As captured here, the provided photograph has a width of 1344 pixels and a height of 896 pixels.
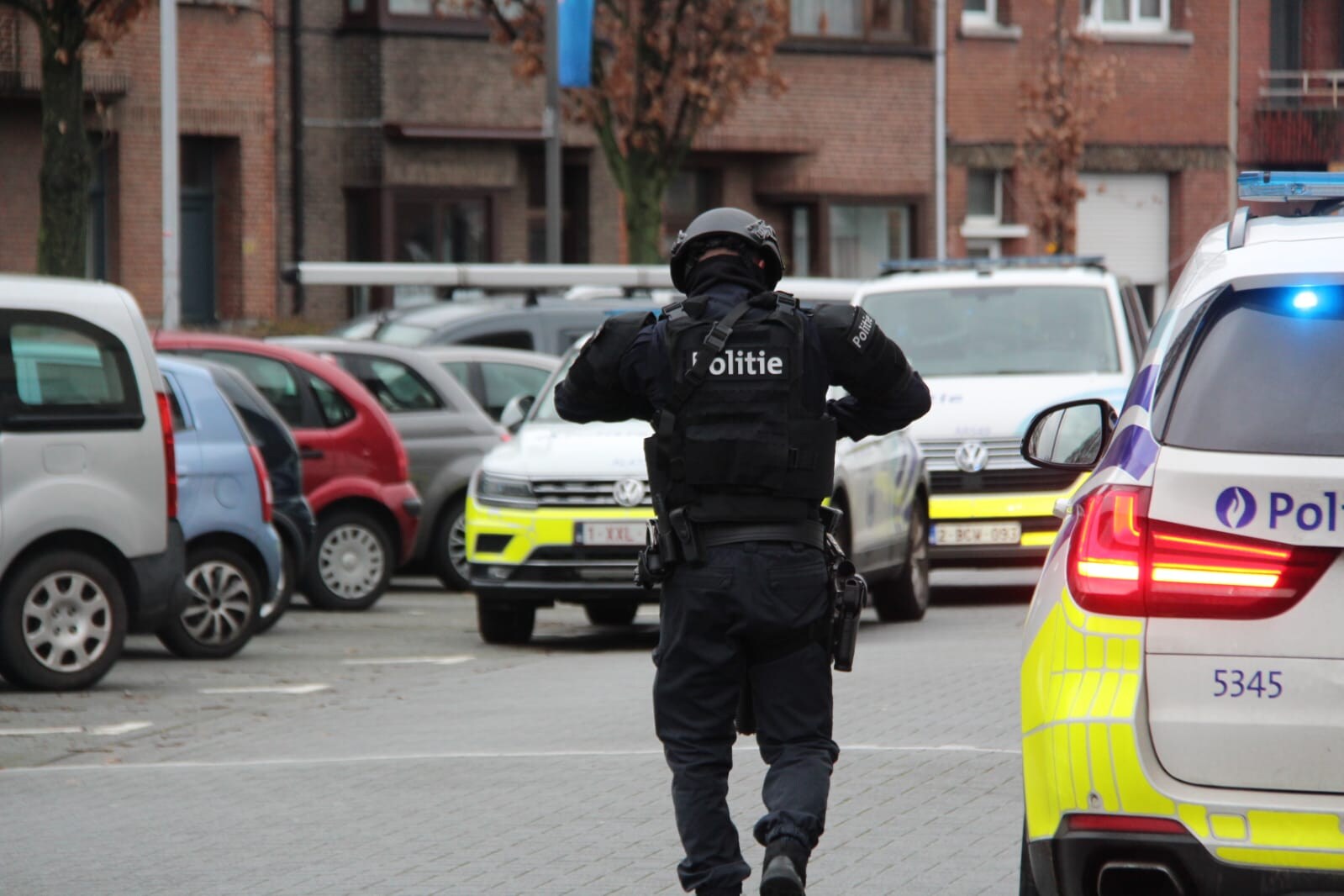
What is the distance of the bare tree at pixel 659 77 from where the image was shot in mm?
30266

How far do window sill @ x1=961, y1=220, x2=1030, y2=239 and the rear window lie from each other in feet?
112

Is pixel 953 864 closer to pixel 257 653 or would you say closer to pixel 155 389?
pixel 155 389

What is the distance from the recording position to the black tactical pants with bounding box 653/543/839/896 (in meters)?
5.73

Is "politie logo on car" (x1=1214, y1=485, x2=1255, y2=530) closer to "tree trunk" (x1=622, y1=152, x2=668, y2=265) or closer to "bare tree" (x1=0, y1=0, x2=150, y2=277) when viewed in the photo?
"bare tree" (x1=0, y1=0, x2=150, y2=277)

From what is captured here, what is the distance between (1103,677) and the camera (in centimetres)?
452

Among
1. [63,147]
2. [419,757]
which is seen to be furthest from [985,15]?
[419,757]

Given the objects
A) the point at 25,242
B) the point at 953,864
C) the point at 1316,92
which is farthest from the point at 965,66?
the point at 953,864

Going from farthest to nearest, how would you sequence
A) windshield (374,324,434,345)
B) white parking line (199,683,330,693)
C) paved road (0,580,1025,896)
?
windshield (374,324,434,345), white parking line (199,683,330,693), paved road (0,580,1025,896)

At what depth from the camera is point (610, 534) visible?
1284cm

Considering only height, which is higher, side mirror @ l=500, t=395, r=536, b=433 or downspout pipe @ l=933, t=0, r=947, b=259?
downspout pipe @ l=933, t=0, r=947, b=259

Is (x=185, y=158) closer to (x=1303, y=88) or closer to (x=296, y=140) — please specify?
(x=296, y=140)

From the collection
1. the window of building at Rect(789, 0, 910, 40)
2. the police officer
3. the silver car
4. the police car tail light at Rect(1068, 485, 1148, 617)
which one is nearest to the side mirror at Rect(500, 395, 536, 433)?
the silver car

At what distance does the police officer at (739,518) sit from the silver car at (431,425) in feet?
35.4

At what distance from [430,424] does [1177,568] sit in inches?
497
